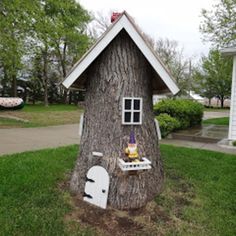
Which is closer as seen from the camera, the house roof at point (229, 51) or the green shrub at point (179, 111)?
the house roof at point (229, 51)

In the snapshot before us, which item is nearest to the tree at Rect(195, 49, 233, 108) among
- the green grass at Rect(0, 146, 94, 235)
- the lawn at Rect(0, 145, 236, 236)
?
the lawn at Rect(0, 145, 236, 236)

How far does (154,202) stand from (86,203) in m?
0.90

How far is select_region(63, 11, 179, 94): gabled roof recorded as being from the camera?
289 centimetres

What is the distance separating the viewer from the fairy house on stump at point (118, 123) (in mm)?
3137

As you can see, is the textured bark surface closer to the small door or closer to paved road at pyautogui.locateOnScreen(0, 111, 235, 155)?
the small door

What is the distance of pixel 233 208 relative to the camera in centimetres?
327

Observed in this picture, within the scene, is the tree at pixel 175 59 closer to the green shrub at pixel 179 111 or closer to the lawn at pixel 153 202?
the green shrub at pixel 179 111

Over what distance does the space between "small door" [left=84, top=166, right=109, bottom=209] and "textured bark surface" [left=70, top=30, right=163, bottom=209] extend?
74 mm

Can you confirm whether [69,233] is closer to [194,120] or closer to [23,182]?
[23,182]

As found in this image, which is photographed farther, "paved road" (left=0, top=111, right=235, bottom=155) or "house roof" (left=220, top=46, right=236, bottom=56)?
"house roof" (left=220, top=46, right=236, bottom=56)

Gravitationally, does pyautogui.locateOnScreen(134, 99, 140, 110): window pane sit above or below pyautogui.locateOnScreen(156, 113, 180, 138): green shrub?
above

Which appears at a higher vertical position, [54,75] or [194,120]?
[54,75]

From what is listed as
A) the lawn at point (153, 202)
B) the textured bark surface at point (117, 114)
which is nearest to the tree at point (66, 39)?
the lawn at point (153, 202)

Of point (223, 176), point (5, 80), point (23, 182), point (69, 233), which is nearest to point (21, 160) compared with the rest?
point (23, 182)
